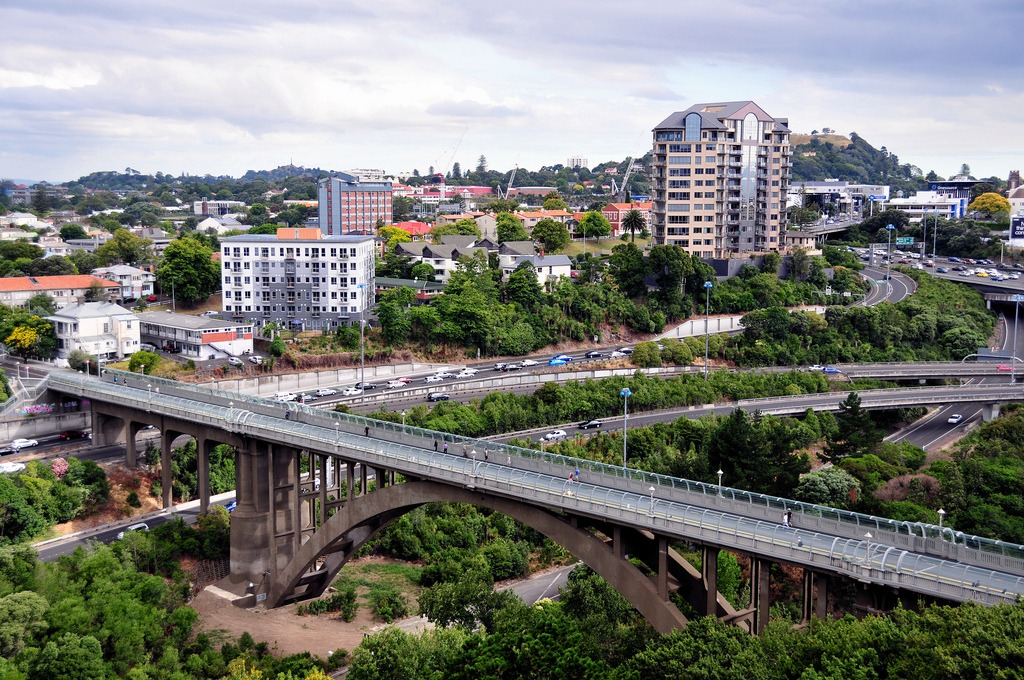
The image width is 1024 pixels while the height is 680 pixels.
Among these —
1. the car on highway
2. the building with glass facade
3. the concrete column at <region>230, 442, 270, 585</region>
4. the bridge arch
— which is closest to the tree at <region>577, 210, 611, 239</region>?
the building with glass facade

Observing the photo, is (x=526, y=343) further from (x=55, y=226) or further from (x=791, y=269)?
(x=55, y=226)

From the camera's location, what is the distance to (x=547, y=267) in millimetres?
102250

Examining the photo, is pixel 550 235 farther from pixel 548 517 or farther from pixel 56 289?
pixel 548 517

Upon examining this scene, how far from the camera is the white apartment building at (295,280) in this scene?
89.7 meters

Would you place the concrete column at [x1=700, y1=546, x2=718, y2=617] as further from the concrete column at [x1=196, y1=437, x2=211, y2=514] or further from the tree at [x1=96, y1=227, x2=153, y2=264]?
the tree at [x1=96, y1=227, x2=153, y2=264]

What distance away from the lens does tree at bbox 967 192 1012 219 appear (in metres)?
166

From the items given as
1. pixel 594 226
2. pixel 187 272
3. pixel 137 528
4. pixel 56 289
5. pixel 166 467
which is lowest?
pixel 137 528

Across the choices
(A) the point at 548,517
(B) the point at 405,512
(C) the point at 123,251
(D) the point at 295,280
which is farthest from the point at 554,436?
(C) the point at 123,251

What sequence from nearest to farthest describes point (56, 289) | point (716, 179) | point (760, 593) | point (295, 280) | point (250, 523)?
point (760, 593), point (250, 523), point (295, 280), point (56, 289), point (716, 179)

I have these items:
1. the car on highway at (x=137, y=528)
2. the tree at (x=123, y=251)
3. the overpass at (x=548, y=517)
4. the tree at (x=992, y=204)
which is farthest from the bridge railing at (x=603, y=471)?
the tree at (x=992, y=204)

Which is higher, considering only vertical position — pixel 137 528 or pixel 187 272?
pixel 187 272

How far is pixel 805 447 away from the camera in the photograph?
70375 millimetres

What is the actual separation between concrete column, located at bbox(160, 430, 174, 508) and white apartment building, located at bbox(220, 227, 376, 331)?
33.7 meters

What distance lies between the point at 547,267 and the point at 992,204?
10147 cm
